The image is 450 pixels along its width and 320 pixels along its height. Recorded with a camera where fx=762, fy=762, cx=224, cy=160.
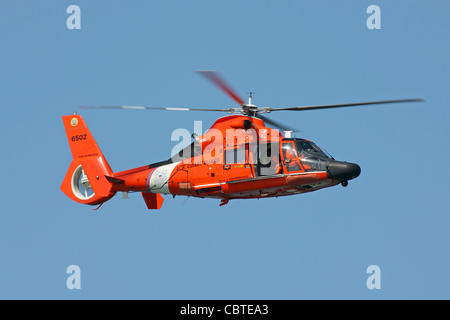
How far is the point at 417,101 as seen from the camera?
20.3 meters

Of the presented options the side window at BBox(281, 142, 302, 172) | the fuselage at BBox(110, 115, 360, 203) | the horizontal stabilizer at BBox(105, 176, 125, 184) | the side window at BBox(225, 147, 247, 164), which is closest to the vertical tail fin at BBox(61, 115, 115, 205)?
the horizontal stabilizer at BBox(105, 176, 125, 184)

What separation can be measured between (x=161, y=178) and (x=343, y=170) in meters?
6.34

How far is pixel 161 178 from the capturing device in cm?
2533

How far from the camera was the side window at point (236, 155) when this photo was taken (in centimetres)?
2372

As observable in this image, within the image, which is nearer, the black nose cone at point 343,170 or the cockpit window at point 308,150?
the black nose cone at point 343,170

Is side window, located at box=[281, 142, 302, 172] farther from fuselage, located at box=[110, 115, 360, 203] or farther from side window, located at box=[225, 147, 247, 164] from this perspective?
side window, located at box=[225, 147, 247, 164]

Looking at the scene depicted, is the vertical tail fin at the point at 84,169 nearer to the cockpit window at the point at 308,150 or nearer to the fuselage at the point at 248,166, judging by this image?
the fuselage at the point at 248,166

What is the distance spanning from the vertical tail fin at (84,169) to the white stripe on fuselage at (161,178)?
195 cm

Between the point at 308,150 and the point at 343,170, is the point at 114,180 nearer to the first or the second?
the point at 308,150

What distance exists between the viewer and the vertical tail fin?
26.9 m

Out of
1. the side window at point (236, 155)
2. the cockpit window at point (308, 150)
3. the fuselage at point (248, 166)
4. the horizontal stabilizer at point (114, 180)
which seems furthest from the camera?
→ the horizontal stabilizer at point (114, 180)

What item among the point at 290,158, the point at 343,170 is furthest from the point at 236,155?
the point at 343,170

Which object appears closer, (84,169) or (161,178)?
(161,178)

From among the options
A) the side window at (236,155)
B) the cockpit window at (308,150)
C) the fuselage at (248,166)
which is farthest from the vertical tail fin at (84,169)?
the cockpit window at (308,150)
